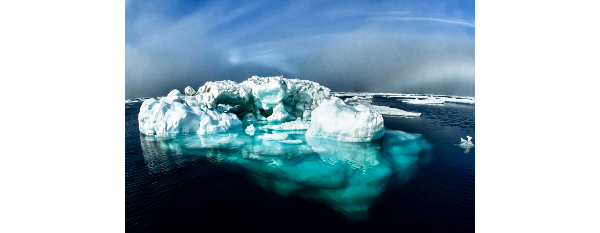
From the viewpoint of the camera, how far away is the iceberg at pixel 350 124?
43.7 ft

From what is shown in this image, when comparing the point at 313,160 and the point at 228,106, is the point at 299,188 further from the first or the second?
the point at 228,106

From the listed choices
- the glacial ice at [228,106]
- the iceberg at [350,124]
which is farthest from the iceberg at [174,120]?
the iceberg at [350,124]

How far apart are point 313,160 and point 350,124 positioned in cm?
424

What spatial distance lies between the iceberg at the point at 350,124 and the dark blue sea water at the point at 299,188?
33.3 inches

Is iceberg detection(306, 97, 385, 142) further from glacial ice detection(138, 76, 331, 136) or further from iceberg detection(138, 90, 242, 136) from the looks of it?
iceberg detection(138, 90, 242, 136)

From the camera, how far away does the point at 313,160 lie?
1030 cm

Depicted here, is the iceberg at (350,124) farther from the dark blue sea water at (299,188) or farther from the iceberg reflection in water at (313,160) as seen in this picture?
the dark blue sea water at (299,188)

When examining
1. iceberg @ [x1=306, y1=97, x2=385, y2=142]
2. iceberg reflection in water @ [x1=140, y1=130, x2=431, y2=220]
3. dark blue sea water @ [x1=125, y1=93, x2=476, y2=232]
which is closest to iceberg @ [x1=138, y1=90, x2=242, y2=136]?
iceberg reflection in water @ [x1=140, y1=130, x2=431, y2=220]

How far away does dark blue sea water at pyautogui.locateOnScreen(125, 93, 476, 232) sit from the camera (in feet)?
19.5

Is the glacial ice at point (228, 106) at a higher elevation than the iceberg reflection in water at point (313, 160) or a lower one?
higher
